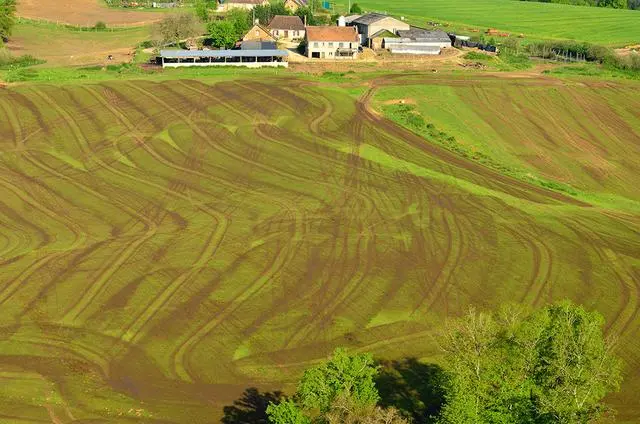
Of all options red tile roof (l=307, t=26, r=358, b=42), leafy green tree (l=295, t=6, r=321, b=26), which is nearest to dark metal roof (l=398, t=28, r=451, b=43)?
red tile roof (l=307, t=26, r=358, b=42)

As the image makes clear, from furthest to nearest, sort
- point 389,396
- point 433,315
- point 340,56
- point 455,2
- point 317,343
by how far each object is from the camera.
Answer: point 455,2, point 340,56, point 433,315, point 317,343, point 389,396

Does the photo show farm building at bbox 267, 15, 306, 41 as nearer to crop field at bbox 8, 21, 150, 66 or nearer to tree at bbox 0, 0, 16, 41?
crop field at bbox 8, 21, 150, 66

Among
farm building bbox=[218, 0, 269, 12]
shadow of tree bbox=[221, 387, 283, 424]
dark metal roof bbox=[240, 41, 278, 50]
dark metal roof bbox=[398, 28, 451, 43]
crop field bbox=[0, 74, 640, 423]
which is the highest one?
farm building bbox=[218, 0, 269, 12]

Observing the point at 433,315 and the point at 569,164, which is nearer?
the point at 433,315

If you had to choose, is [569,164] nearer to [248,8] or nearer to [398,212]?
[398,212]

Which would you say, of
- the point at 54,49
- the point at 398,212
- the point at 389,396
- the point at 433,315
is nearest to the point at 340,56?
the point at 54,49

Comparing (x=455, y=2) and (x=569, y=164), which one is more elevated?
(x=455, y=2)

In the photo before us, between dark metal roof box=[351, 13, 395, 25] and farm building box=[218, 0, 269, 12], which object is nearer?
dark metal roof box=[351, 13, 395, 25]
